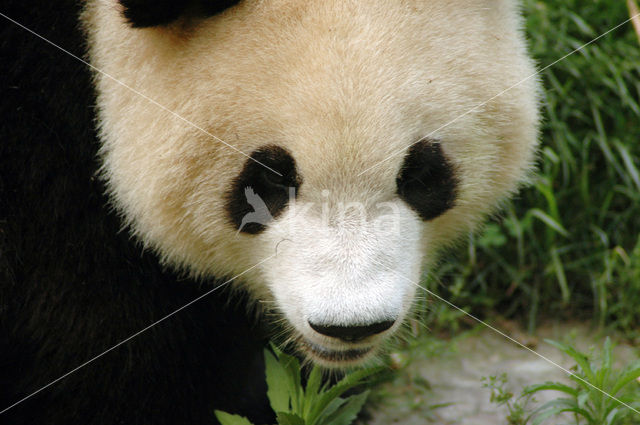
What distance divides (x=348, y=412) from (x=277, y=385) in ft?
0.92

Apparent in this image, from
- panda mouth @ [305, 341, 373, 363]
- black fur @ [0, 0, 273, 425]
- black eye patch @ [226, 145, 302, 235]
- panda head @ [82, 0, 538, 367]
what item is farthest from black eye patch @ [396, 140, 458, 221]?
black fur @ [0, 0, 273, 425]

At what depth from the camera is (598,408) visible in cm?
279

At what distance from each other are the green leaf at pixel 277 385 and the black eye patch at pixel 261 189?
1.71 feet

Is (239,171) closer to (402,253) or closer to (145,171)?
(145,171)

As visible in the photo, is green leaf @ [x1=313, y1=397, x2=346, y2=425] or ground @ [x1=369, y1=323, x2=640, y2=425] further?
ground @ [x1=369, y1=323, x2=640, y2=425]

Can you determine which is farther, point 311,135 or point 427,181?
point 427,181

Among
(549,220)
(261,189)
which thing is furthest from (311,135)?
(549,220)

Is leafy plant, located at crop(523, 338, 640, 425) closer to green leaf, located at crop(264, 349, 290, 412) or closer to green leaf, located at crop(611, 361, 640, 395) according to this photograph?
green leaf, located at crop(611, 361, 640, 395)

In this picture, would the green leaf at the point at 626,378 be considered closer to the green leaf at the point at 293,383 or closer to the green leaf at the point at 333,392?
the green leaf at the point at 333,392

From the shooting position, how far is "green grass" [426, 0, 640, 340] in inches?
174

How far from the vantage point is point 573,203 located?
15.2 ft

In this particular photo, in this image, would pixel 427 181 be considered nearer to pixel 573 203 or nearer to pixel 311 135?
pixel 311 135

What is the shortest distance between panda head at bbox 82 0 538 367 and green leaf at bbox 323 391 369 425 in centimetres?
23

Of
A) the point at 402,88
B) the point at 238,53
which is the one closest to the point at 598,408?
the point at 402,88
